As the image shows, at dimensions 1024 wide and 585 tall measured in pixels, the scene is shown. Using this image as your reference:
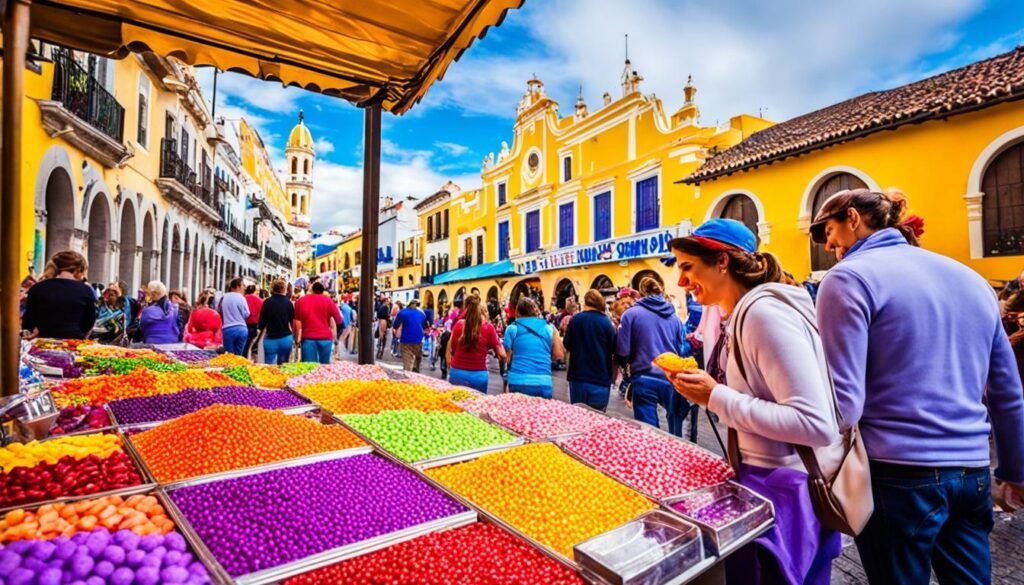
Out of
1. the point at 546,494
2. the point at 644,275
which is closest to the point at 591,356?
the point at 546,494

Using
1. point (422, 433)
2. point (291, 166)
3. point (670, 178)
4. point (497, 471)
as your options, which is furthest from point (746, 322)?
point (291, 166)

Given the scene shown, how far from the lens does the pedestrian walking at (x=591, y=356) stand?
5297 mm

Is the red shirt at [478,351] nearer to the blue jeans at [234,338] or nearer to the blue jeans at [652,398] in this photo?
the blue jeans at [652,398]

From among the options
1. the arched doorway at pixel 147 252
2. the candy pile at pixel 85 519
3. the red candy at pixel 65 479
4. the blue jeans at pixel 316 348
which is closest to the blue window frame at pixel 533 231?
the arched doorway at pixel 147 252

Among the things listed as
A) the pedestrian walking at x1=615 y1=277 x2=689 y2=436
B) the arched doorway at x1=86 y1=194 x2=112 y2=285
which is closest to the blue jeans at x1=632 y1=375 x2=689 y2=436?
the pedestrian walking at x1=615 y1=277 x2=689 y2=436

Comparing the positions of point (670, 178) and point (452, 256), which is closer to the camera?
point (670, 178)

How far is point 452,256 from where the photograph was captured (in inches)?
1240

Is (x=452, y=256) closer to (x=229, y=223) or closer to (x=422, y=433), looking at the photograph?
(x=229, y=223)

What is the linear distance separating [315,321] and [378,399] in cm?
464

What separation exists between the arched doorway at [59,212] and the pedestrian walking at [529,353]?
1018cm

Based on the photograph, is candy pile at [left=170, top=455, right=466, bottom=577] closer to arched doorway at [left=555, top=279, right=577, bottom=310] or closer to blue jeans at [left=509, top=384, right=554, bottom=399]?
blue jeans at [left=509, top=384, right=554, bottom=399]

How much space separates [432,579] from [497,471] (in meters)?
0.88

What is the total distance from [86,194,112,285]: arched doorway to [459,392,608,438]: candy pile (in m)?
13.0

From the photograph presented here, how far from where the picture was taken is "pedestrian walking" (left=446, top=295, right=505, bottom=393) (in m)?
5.91
